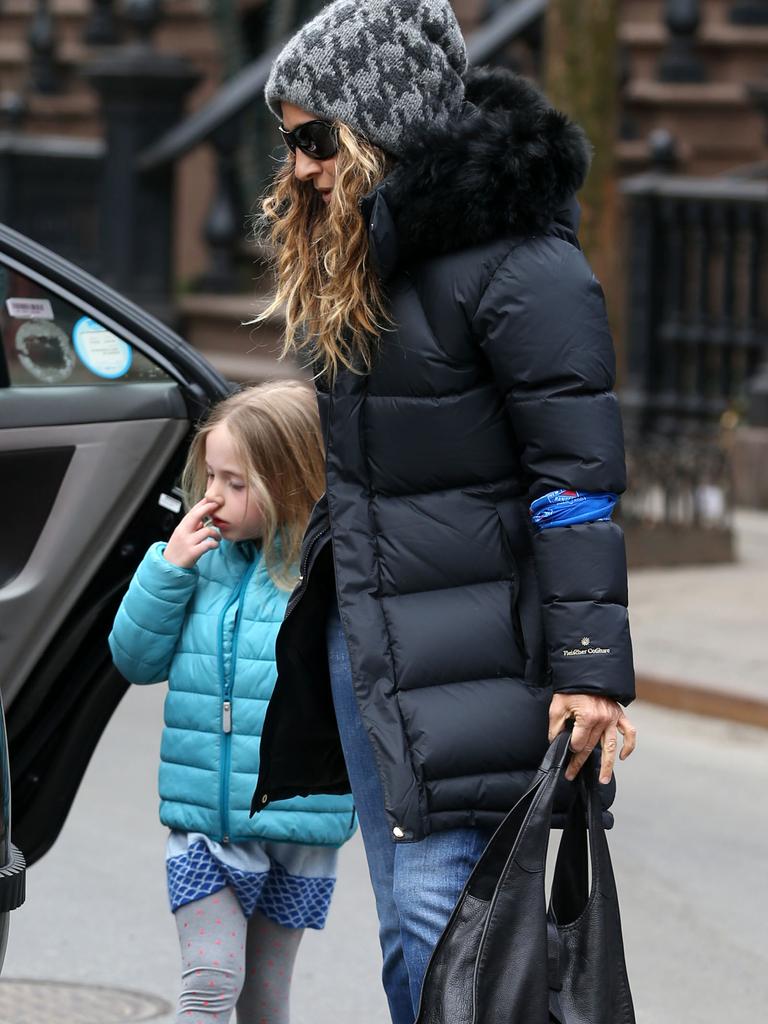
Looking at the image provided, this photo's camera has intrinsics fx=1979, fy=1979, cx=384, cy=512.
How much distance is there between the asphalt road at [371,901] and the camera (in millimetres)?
4465

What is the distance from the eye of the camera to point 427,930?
9.59ft

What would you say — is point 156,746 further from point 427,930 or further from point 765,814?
point 427,930

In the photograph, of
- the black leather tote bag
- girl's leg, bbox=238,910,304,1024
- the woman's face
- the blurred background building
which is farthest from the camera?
the blurred background building

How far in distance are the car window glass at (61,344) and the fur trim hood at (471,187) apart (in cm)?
111

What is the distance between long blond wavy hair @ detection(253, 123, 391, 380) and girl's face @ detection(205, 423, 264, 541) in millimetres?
344

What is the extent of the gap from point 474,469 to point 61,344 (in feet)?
4.30

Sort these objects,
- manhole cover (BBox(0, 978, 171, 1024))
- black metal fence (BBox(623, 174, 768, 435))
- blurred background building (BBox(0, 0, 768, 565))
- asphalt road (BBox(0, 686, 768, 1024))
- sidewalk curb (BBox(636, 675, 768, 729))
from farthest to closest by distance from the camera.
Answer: black metal fence (BBox(623, 174, 768, 435)) < blurred background building (BBox(0, 0, 768, 565)) < sidewalk curb (BBox(636, 675, 768, 729)) < asphalt road (BBox(0, 686, 768, 1024)) < manhole cover (BBox(0, 978, 171, 1024))

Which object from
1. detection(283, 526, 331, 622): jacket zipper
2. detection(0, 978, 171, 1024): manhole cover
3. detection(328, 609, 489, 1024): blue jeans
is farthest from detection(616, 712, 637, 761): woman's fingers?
detection(0, 978, 171, 1024): manhole cover

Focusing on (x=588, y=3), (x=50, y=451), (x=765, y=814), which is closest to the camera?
(x=50, y=451)

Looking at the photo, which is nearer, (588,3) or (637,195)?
(588,3)

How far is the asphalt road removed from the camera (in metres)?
4.46

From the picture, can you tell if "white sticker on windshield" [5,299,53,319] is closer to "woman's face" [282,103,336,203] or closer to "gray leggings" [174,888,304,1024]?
"woman's face" [282,103,336,203]

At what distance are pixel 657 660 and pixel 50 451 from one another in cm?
426

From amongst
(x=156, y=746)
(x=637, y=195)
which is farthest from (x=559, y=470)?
(x=637, y=195)
